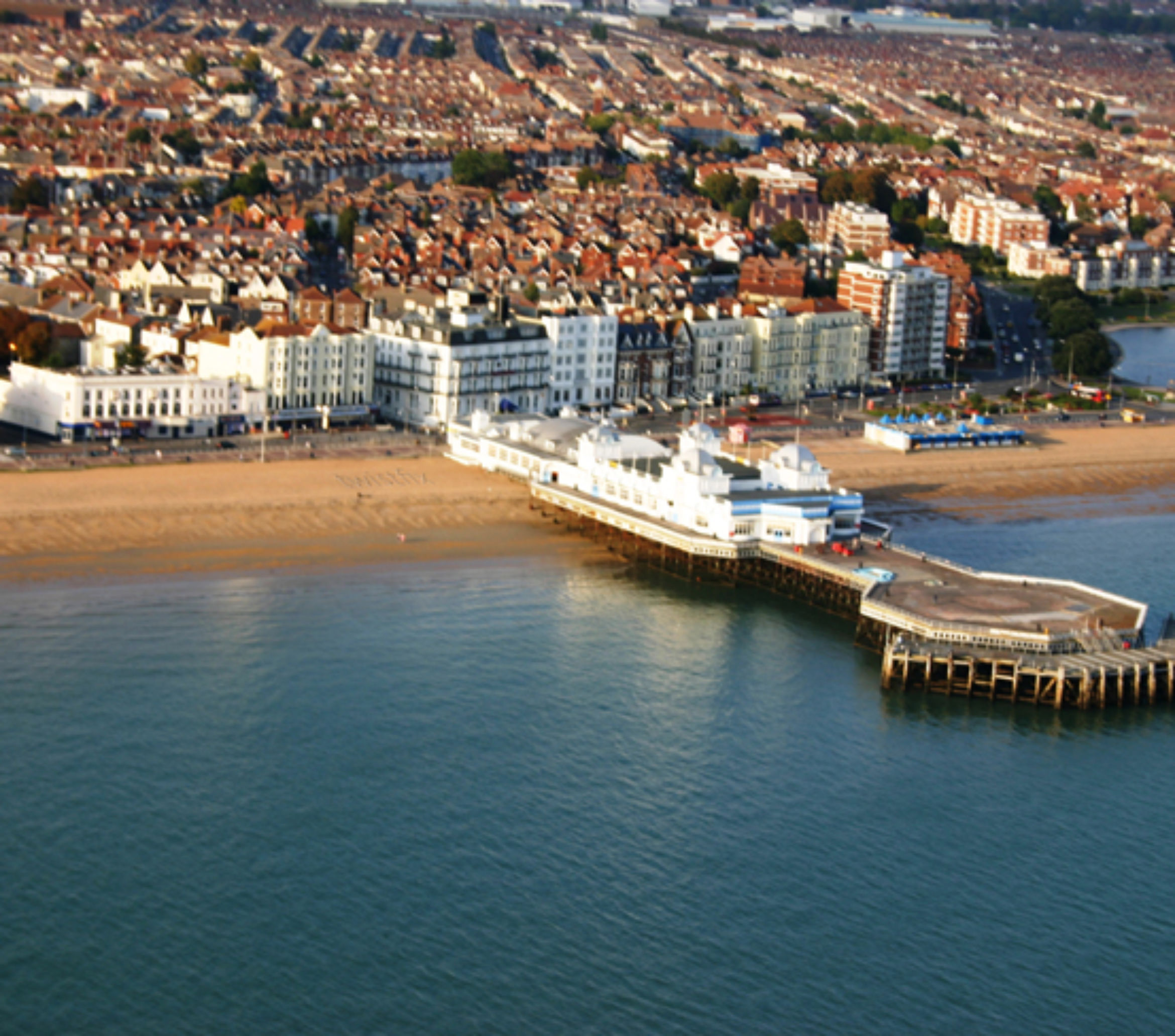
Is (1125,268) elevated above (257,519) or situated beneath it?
elevated above

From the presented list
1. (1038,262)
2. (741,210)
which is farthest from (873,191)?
(1038,262)

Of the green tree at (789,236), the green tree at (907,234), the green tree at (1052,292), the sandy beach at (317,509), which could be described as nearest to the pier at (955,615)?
the sandy beach at (317,509)

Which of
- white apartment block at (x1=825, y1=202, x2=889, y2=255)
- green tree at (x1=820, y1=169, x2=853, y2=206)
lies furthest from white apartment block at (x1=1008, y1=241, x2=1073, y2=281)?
green tree at (x1=820, y1=169, x2=853, y2=206)

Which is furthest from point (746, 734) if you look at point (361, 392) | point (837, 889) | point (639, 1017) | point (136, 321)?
point (136, 321)

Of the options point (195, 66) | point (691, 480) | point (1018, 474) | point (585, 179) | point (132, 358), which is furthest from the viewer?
point (195, 66)

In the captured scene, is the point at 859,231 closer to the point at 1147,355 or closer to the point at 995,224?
the point at 995,224

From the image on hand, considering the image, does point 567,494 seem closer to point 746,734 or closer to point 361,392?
point 361,392
